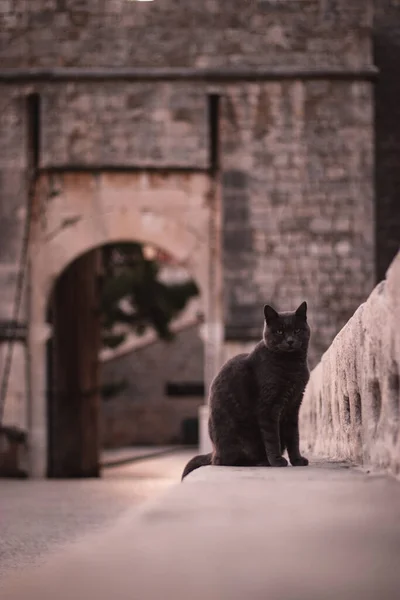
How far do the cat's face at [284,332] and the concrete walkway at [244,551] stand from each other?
1499mm

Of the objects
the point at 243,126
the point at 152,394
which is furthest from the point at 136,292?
the point at 243,126

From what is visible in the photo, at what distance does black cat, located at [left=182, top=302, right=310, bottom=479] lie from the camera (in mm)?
4664

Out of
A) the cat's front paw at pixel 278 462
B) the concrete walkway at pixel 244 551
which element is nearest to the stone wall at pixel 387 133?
the cat's front paw at pixel 278 462

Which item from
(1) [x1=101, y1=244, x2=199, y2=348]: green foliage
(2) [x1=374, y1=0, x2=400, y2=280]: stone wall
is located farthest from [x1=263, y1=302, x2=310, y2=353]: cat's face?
(1) [x1=101, y1=244, x2=199, y2=348]: green foliage

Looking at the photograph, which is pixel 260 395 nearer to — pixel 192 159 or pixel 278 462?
pixel 278 462

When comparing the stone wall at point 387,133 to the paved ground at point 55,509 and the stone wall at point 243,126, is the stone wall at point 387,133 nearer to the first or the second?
the stone wall at point 243,126

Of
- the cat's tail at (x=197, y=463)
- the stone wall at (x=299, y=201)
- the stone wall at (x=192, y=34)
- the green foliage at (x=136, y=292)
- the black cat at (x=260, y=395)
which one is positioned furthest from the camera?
the green foliage at (x=136, y=292)

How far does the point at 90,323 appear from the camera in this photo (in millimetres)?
17000

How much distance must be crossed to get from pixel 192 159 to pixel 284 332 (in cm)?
907

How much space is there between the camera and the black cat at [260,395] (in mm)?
4664

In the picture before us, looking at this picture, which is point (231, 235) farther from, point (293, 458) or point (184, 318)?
point (184, 318)

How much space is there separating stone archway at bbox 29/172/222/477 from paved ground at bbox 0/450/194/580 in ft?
4.69

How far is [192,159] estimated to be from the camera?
13.6 m

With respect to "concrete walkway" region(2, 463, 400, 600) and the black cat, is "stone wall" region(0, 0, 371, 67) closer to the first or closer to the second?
the black cat
